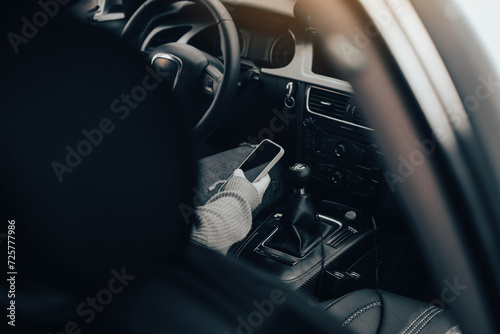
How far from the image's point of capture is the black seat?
0.99 meters

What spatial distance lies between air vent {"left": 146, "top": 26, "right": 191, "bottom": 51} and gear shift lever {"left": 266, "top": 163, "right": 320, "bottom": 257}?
93 centimetres

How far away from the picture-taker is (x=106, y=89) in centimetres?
51

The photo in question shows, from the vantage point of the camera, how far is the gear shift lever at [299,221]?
159 centimetres

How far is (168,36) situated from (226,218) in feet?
4.29

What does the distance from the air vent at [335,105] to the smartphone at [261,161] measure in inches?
8.7

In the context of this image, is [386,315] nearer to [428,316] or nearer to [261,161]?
[428,316]

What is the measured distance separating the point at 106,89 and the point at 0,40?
0.11 m

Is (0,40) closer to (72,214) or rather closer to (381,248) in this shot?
(72,214)

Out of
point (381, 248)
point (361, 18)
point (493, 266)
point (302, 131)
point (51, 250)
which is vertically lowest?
point (381, 248)

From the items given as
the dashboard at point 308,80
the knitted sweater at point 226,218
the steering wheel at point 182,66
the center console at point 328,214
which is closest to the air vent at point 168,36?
the dashboard at point 308,80

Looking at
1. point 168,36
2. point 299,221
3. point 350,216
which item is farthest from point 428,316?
point 168,36

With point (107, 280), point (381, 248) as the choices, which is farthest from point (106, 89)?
point (381, 248)

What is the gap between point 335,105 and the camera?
5.71ft

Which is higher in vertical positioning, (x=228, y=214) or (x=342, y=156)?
(x=228, y=214)
